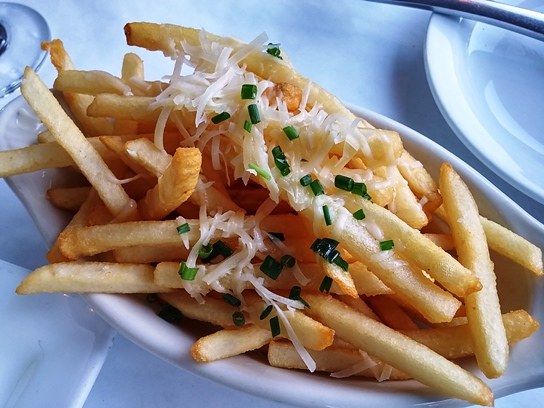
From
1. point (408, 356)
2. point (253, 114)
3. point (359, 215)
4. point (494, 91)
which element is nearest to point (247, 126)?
point (253, 114)

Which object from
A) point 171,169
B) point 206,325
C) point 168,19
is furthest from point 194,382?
point 168,19

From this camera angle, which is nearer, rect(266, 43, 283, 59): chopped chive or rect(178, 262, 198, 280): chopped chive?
rect(178, 262, 198, 280): chopped chive

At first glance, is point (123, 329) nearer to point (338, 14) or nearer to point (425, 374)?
point (425, 374)

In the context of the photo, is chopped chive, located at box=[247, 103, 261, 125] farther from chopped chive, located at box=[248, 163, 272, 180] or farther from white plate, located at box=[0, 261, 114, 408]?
white plate, located at box=[0, 261, 114, 408]

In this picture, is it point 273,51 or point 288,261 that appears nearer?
point 288,261

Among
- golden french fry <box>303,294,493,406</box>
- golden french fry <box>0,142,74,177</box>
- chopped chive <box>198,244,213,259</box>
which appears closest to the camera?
golden french fry <box>303,294,493,406</box>

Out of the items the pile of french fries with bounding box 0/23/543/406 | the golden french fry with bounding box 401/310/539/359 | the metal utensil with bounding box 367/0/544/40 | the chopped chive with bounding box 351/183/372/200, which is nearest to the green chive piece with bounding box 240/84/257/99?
the pile of french fries with bounding box 0/23/543/406

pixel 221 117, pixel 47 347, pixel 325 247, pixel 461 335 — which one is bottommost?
pixel 47 347

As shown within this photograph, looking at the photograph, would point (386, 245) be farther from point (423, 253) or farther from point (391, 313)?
point (391, 313)
